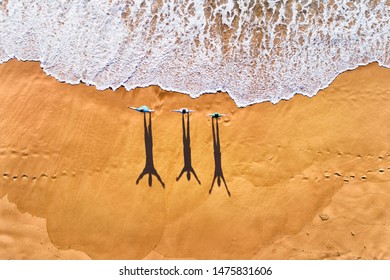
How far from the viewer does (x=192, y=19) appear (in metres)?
4.31

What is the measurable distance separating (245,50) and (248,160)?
1.68 meters

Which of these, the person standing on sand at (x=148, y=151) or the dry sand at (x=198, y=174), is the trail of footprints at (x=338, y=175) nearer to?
Answer: the dry sand at (x=198, y=174)

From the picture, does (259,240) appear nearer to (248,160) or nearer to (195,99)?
(248,160)

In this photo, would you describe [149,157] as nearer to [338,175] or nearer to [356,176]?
[338,175]

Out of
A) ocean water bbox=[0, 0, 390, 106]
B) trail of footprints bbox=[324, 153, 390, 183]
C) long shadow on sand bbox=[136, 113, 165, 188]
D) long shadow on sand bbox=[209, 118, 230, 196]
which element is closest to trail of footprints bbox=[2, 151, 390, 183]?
trail of footprints bbox=[324, 153, 390, 183]

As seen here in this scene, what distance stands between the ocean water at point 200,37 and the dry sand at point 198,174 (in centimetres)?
41

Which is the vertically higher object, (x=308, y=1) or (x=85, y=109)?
(x=308, y=1)

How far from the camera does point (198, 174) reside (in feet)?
12.9

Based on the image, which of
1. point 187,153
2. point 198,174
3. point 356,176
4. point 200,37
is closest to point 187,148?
point 187,153

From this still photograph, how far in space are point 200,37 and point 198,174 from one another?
207 centimetres

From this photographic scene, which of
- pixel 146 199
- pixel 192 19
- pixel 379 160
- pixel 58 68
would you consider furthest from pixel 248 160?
pixel 58 68

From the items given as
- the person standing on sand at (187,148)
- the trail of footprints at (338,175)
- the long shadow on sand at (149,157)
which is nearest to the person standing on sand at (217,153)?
the person standing on sand at (187,148)

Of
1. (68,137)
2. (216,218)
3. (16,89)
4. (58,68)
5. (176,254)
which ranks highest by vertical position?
(58,68)

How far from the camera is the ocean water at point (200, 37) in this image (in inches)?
166
